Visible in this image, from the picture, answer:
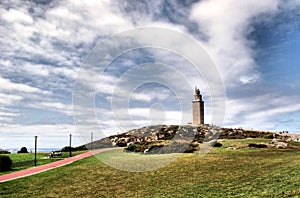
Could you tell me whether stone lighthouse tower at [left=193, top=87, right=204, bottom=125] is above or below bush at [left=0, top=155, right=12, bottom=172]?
above

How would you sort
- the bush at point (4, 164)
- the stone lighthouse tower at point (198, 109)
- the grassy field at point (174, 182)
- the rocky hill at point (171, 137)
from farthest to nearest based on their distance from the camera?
the stone lighthouse tower at point (198, 109)
the rocky hill at point (171, 137)
the bush at point (4, 164)
the grassy field at point (174, 182)

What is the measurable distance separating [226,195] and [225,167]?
26.1 ft

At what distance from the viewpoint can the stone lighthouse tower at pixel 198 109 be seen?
271 feet

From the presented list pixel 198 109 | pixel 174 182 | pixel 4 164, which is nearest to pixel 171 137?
pixel 198 109

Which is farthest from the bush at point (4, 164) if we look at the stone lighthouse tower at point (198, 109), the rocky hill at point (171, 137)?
the stone lighthouse tower at point (198, 109)

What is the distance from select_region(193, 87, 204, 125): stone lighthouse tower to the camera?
8259 cm

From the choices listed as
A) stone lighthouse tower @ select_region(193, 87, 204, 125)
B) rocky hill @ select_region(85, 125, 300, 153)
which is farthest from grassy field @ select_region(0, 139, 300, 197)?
stone lighthouse tower @ select_region(193, 87, 204, 125)

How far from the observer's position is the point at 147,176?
19.3 metres

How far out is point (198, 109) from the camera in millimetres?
84750

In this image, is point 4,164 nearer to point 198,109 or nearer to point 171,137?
point 171,137

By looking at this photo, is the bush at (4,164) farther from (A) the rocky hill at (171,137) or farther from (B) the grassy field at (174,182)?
(A) the rocky hill at (171,137)

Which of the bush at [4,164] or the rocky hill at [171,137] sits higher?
the rocky hill at [171,137]

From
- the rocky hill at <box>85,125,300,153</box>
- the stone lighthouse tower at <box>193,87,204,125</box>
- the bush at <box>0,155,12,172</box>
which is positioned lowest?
the bush at <box>0,155,12,172</box>

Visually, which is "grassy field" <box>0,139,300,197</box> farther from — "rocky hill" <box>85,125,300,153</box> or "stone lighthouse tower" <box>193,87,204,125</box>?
"stone lighthouse tower" <box>193,87,204,125</box>
